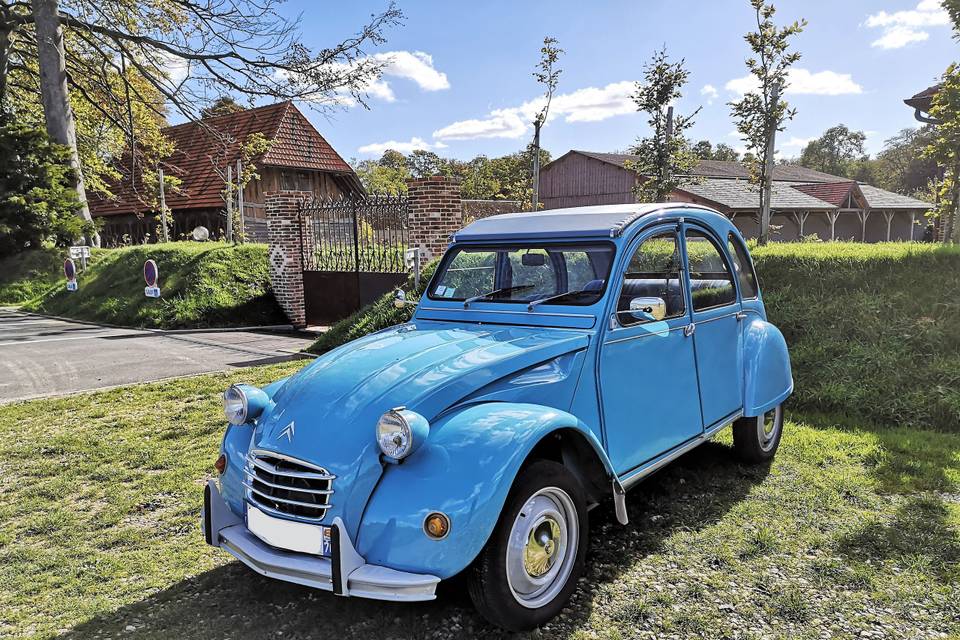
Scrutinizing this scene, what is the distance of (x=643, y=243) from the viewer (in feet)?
12.2

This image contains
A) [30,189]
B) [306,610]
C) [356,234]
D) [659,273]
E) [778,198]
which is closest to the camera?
[306,610]

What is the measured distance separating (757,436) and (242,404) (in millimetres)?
3696

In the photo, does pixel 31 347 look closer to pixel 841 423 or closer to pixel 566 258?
pixel 566 258

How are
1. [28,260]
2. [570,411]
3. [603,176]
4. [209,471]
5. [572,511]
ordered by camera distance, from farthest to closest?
[603,176]
[28,260]
[209,471]
[570,411]
[572,511]

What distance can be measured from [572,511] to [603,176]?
1375 inches

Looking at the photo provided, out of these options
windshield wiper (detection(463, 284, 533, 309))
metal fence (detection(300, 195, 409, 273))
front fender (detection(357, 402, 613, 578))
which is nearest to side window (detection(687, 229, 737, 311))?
windshield wiper (detection(463, 284, 533, 309))

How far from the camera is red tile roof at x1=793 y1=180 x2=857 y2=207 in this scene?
35.2 m

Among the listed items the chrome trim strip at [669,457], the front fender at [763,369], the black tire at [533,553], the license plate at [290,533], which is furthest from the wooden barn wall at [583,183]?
the license plate at [290,533]

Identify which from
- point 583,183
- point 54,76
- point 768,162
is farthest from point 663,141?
point 583,183

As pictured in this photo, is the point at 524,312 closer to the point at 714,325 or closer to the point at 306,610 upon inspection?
the point at 714,325

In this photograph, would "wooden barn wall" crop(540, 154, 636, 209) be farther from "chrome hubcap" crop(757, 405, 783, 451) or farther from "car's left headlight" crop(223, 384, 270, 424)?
"car's left headlight" crop(223, 384, 270, 424)

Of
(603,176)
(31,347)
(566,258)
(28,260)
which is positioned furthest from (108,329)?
(603,176)

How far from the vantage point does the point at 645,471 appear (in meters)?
3.50

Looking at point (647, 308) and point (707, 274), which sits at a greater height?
point (707, 274)
